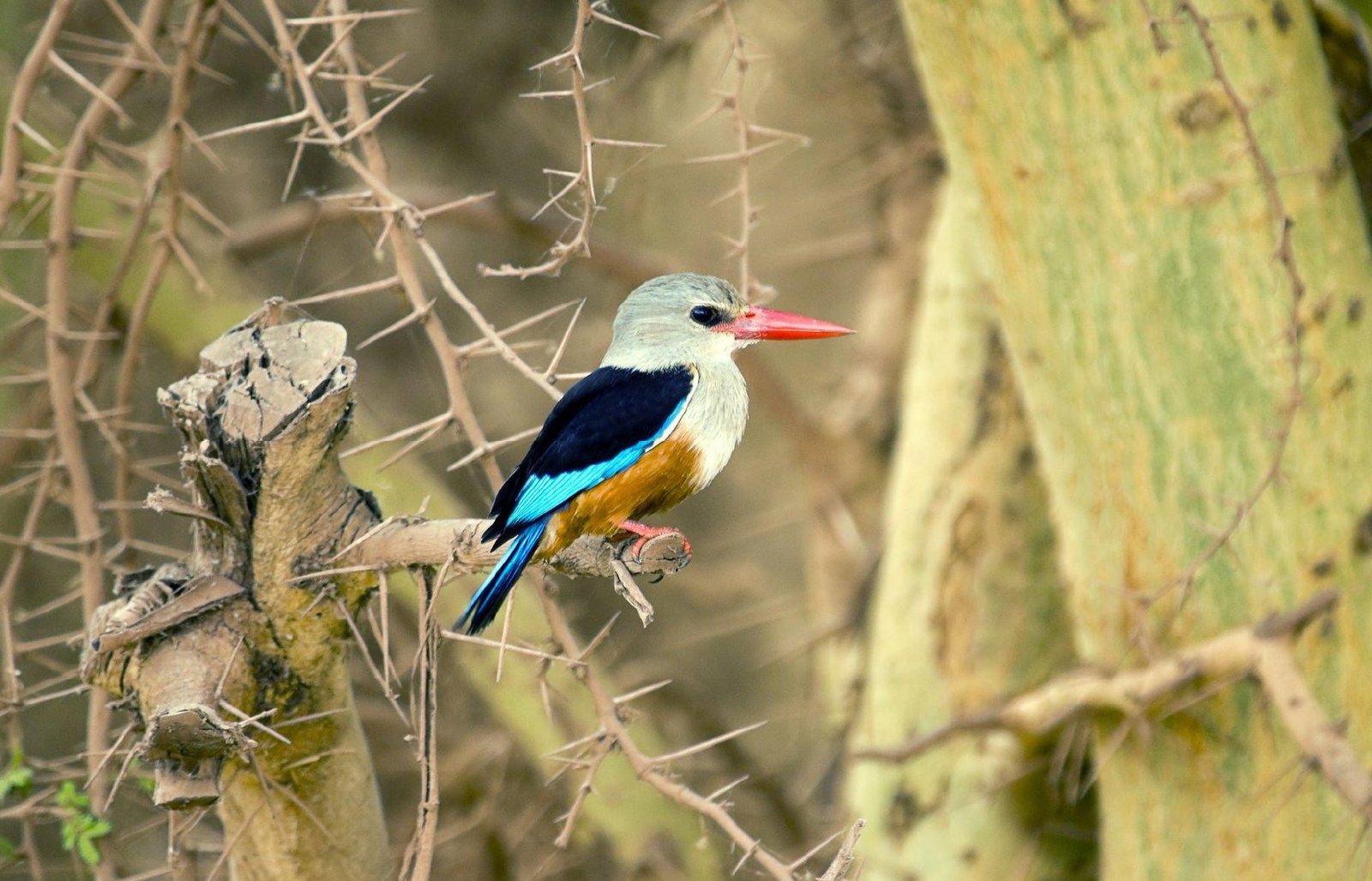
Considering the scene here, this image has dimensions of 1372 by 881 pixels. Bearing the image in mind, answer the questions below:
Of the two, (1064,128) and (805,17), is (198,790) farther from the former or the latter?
(805,17)

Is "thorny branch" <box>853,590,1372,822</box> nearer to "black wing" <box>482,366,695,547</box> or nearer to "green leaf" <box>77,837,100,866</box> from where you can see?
"black wing" <box>482,366,695,547</box>

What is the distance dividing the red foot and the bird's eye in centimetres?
45

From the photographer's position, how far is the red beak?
262 centimetres

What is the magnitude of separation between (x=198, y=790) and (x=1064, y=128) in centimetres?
215

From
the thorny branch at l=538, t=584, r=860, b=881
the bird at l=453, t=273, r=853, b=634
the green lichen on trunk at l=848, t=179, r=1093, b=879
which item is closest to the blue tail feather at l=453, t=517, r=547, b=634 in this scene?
the bird at l=453, t=273, r=853, b=634

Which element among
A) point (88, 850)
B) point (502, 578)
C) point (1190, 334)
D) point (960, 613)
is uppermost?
point (502, 578)

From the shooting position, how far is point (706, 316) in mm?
2742

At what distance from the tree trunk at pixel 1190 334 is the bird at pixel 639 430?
2.50 ft

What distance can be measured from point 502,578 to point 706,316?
844 millimetres

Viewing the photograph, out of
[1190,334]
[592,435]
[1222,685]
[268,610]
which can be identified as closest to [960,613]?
[1222,685]

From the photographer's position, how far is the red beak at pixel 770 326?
2625 mm

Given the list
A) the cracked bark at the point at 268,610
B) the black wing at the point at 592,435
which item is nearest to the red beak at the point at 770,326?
the black wing at the point at 592,435

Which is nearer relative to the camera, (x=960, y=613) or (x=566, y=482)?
(x=566, y=482)

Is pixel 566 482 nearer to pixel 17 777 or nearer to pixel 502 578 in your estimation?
pixel 502 578
